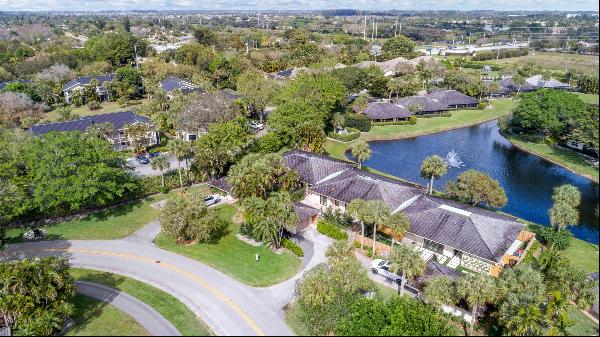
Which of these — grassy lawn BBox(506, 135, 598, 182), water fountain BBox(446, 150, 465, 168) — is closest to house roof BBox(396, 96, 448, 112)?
grassy lawn BBox(506, 135, 598, 182)

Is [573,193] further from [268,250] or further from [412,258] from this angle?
[268,250]

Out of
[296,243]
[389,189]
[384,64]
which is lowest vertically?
[296,243]

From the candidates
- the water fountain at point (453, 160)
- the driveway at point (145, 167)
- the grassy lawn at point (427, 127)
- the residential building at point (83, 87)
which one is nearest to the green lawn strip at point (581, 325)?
the water fountain at point (453, 160)

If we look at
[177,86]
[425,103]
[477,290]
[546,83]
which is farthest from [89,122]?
[546,83]

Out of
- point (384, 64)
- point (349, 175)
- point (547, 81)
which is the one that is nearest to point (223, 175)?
point (349, 175)

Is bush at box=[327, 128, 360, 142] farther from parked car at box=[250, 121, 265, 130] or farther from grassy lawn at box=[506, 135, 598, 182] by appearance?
grassy lawn at box=[506, 135, 598, 182]

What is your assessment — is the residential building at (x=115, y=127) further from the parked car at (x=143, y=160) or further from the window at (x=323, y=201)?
the window at (x=323, y=201)
